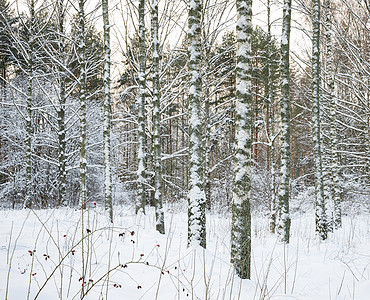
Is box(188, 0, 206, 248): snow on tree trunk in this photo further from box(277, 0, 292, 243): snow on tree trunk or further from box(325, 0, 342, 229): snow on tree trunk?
box(325, 0, 342, 229): snow on tree trunk

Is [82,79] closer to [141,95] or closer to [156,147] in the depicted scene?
[141,95]

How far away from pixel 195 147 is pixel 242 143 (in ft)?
3.67

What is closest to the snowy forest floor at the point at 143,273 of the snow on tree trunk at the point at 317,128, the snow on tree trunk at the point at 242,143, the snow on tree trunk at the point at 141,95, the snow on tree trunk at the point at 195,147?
the snow on tree trunk at the point at 242,143

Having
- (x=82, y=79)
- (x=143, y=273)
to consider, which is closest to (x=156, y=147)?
(x=82, y=79)

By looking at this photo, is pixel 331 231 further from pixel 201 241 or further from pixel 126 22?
pixel 126 22

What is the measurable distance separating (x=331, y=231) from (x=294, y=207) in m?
7.65

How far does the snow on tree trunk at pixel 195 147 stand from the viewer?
14.4 ft

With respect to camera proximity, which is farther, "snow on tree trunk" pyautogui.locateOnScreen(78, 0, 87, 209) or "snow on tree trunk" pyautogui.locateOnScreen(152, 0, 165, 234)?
"snow on tree trunk" pyautogui.locateOnScreen(78, 0, 87, 209)

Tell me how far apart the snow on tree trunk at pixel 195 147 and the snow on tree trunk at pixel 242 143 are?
843mm

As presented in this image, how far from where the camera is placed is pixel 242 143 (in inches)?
147

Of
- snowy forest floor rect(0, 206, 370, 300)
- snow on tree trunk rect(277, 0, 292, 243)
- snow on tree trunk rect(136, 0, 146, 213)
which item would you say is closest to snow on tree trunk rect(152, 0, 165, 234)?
snow on tree trunk rect(136, 0, 146, 213)

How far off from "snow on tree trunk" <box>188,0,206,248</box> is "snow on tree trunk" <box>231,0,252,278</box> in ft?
2.77

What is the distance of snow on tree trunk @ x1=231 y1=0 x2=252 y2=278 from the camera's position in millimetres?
3611

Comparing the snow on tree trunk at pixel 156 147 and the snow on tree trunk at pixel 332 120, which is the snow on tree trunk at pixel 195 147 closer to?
the snow on tree trunk at pixel 156 147
